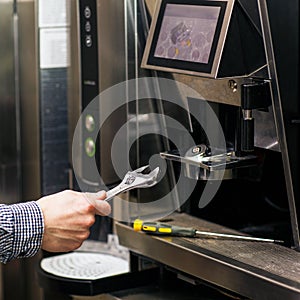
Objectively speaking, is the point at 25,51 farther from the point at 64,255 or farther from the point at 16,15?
the point at 64,255

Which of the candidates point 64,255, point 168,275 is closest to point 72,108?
point 64,255

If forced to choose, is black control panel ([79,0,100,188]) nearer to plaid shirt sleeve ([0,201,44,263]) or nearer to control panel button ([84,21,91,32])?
control panel button ([84,21,91,32])

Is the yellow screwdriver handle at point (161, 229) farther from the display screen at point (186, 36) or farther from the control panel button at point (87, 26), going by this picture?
the control panel button at point (87, 26)

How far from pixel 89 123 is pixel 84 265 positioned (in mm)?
310

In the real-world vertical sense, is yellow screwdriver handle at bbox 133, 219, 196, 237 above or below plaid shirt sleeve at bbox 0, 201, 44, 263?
below

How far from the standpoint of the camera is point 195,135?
4.76ft

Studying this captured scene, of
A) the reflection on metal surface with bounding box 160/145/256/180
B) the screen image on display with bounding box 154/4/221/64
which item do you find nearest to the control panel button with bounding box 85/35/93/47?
the screen image on display with bounding box 154/4/221/64

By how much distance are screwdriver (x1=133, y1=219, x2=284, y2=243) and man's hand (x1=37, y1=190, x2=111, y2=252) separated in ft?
0.64

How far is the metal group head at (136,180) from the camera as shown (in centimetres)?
140

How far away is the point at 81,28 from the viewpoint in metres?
1.73

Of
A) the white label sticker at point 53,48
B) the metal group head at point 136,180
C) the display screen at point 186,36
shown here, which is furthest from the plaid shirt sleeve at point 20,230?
the white label sticker at point 53,48

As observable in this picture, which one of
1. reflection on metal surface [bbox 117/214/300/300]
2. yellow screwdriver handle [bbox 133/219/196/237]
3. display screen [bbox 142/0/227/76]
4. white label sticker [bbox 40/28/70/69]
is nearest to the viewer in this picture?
reflection on metal surface [bbox 117/214/300/300]

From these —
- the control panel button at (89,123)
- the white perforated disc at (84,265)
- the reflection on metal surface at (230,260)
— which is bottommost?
the white perforated disc at (84,265)

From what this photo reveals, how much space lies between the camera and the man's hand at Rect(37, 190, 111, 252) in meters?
1.34
